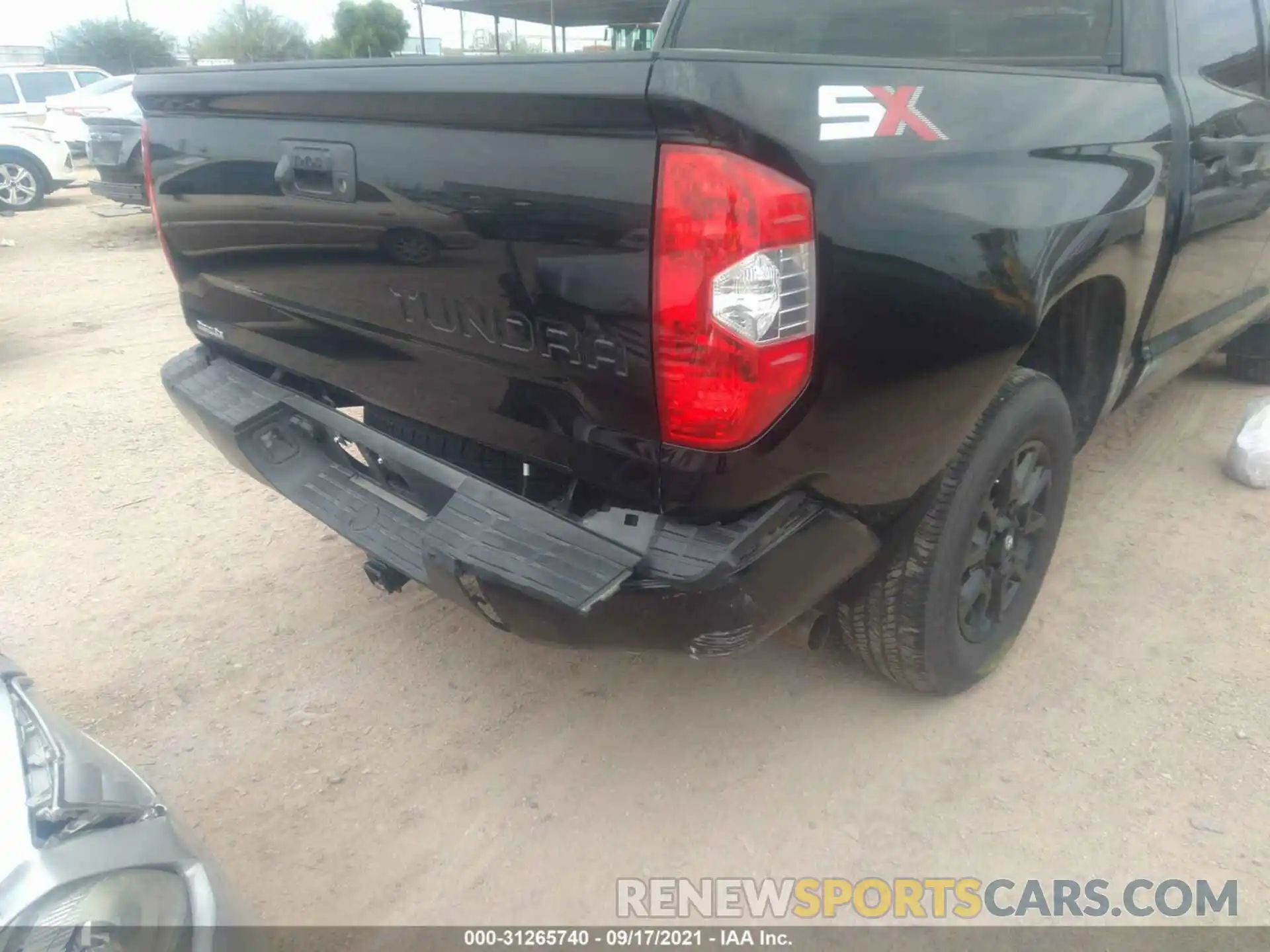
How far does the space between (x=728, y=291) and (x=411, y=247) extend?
2.38 feet

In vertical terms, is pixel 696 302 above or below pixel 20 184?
above

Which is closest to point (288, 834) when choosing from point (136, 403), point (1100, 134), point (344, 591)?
point (344, 591)

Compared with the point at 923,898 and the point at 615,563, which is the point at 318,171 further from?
the point at 923,898

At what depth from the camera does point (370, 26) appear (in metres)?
32.3

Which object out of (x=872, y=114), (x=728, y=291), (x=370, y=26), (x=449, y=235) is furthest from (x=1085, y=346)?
(x=370, y=26)

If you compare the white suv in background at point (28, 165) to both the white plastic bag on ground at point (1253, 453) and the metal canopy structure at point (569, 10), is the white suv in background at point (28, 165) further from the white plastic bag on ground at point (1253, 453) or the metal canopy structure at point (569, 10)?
the white plastic bag on ground at point (1253, 453)

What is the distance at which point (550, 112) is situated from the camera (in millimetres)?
1580

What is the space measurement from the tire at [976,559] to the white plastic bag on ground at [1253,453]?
1503 millimetres

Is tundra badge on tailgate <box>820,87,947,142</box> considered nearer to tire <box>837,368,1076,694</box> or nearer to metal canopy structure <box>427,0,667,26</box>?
tire <box>837,368,1076,694</box>

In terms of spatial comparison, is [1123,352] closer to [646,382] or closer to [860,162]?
[860,162]

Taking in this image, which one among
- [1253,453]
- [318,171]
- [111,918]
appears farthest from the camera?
[1253,453]

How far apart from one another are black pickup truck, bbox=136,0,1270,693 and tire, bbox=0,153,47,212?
37.5ft

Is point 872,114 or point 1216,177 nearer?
point 872,114

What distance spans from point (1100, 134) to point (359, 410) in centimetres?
201
